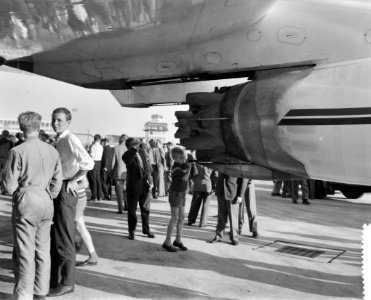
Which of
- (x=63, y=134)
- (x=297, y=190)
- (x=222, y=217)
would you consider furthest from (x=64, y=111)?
(x=297, y=190)

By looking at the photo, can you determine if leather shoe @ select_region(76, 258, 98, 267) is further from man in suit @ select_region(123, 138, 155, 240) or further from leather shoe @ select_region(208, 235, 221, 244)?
leather shoe @ select_region(208, 235, 221, 244)

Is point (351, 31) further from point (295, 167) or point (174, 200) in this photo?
point (174, 200)

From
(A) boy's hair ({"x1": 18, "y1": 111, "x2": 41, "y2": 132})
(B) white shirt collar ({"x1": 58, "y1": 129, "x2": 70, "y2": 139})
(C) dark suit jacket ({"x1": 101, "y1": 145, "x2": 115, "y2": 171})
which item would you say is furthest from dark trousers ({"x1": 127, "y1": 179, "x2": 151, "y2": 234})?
(C) dark suit jacket ({"x1": 101, "y1": 145, "x2": 115, "y2": 171})

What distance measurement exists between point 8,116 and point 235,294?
1064 inches

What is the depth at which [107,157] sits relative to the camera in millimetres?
9320

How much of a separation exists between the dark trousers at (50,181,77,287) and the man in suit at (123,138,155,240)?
2145 mm

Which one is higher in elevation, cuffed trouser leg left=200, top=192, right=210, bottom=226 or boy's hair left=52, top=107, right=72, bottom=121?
boy's hair left=52, top=107, right=72, bottom=121

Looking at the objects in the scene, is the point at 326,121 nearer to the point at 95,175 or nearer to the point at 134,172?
the point at 134,172

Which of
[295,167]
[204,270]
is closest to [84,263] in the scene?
[204,270]

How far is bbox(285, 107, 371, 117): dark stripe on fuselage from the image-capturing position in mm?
2770

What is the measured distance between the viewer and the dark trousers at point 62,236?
3.52m

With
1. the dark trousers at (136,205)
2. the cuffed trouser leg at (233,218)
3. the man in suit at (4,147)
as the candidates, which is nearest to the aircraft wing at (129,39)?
the dark trousers at (136,205)

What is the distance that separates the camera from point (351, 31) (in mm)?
3143

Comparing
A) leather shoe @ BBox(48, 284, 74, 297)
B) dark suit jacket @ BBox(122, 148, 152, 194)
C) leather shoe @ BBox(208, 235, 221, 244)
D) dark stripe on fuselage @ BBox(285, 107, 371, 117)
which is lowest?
leather shoe @ BBox(208, 235, 221, 244)
